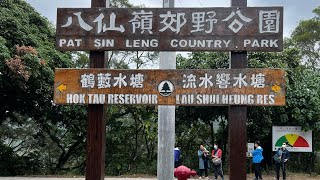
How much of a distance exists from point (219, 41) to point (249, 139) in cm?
1509

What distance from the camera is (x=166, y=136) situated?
35.1 ft

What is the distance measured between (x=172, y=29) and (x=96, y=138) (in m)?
2.38

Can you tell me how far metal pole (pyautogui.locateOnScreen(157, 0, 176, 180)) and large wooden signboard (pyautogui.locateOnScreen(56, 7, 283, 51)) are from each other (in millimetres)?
2389

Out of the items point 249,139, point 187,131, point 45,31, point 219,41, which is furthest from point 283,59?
point 219,41

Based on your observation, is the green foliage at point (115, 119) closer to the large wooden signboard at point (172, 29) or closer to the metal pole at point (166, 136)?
the metal pole at point (166, 136)

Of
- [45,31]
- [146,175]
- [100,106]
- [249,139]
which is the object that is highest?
[45,31]

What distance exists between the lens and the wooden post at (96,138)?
27.5 ft

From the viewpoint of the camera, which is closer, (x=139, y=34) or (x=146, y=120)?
(x=139, y=34)

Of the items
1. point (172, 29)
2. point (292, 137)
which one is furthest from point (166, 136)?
point (292, 137)

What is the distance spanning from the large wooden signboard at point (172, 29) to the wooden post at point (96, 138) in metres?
0.31

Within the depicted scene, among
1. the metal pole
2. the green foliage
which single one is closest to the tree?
the green foliage

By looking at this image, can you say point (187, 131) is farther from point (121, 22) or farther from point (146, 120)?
point (121, 22)

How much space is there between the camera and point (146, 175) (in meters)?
21.8

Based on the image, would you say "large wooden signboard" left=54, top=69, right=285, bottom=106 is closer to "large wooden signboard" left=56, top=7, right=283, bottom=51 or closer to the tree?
"large wooden signboard" left=56, top=7, right=283, bottom=51
